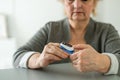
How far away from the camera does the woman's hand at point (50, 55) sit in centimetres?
84

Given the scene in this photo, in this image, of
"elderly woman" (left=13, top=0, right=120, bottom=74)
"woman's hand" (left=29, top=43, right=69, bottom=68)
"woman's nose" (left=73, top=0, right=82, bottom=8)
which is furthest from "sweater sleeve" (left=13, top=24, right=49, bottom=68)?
"woman's nose" (left=73, top=0, right=82, bottom=8)

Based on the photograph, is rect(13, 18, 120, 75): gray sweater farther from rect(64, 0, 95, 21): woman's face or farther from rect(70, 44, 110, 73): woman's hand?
rect(70, 44, 110, 73): woman's hand

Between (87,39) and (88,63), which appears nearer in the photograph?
(88,63)

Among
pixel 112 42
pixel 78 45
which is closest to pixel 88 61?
pixel 78 45

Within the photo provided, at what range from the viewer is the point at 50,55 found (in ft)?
2.85

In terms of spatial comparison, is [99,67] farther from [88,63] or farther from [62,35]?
[62,35]

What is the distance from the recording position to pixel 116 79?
0.77 m

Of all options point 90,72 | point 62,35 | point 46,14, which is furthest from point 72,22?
point 46,14

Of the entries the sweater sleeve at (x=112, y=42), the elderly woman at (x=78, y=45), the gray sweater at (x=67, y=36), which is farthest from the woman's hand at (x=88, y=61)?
the gray sweater at (x=67, y=36)

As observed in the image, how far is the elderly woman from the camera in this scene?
82 centimetres

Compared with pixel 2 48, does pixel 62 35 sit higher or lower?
higher

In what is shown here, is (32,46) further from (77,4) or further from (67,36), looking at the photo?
(77,4)

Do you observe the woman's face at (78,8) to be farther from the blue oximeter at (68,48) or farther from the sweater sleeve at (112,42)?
the blue oximeter at (68,48)

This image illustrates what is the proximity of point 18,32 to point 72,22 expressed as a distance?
147cm
